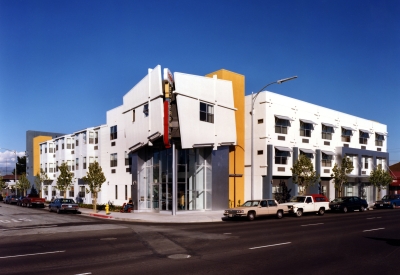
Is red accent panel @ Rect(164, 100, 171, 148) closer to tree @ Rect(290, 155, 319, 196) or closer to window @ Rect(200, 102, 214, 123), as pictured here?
window @ Rect(200, 102, 214, 123)

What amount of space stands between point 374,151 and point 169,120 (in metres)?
34.3

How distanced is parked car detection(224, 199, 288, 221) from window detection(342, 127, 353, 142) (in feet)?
74.4

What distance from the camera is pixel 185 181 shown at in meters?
34.1

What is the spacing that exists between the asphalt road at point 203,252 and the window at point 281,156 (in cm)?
1948

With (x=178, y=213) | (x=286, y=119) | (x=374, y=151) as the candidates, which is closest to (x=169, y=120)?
(x=178, y=213)

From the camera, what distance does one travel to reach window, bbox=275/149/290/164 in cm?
3957

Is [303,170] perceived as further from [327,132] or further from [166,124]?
[166,124]

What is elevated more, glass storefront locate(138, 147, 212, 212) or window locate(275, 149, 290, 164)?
window locate(275, 149, 290, 164)

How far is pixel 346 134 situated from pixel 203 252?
40.4m

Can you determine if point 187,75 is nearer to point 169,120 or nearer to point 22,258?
point 169,120

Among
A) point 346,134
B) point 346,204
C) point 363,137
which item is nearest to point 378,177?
point 363,137

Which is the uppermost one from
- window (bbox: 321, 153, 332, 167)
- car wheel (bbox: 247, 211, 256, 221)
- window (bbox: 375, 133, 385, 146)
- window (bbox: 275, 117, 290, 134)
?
window (bbox: 275, 117, 290, 134)

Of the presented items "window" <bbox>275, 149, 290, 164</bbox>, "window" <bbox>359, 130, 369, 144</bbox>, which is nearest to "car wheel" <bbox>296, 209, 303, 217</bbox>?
"window" <bbox>275, 149, 290, 164</bbox>

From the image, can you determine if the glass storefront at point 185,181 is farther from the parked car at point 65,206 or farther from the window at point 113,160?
the window at point 113,160
